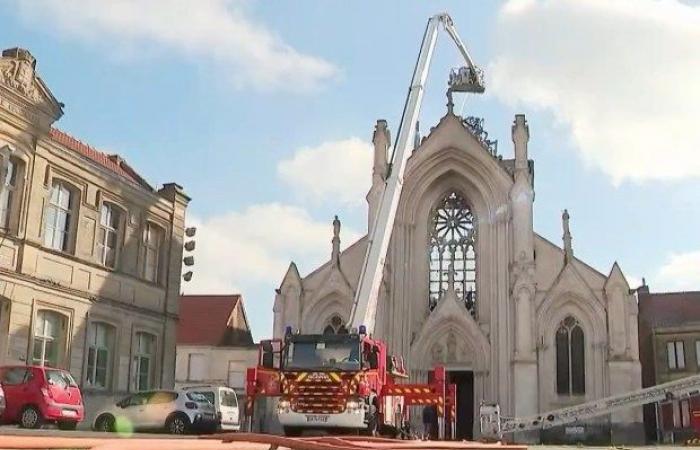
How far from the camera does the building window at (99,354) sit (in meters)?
25.3

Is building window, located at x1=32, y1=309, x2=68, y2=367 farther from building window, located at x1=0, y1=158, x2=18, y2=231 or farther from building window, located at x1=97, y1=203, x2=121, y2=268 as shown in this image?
building window, located at x1=97, y1=203, x2=121, y2=268

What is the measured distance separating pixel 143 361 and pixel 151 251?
151 inches

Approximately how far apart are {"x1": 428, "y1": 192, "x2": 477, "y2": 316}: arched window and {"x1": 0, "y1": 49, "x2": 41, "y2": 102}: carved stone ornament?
2000 centimetres

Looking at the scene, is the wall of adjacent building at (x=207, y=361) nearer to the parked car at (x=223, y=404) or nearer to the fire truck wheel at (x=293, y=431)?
the parked car at (x=223, y=404)

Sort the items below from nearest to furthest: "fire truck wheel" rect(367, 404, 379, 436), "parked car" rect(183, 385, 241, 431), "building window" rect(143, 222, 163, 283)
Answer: "fire truck wheel" rect(367, 404, 379, 436)
"parked car" rect(183, 385, 241, 431)
"building window" rect(143, 222, 163, 283)

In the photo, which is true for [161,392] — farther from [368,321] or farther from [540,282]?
[540,282]

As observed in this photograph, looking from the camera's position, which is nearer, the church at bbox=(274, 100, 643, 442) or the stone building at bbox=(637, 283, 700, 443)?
the church at bbox=(274, 100, 643, 442)

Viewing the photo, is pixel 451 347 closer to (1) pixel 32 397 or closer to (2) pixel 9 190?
(2) pixel 9 190

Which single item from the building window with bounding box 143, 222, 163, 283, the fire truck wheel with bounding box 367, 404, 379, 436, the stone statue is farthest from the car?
the stone statue

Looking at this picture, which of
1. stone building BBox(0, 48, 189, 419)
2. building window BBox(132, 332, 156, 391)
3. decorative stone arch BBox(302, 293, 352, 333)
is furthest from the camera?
decorative stone arch BBox(302, 293, 352, 333)

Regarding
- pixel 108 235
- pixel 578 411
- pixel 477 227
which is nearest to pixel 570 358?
pixel 578 411

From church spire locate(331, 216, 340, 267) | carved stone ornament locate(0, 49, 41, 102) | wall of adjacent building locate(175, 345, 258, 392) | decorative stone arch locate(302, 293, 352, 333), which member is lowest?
wall of adjacent building locate(175, 345, 258, 392)

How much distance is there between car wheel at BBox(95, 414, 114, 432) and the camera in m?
21.4

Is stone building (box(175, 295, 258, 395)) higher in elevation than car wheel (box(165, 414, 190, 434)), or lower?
higher
